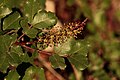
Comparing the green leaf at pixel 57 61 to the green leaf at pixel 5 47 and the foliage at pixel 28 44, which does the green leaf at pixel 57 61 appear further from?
the green leaf at pixel 5 47

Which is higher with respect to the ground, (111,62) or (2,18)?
(2,18)

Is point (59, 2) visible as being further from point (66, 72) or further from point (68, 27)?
point (68, 27)

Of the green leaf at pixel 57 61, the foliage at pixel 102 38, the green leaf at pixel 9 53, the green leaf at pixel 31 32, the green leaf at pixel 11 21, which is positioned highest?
the green leaf at pixel 11 21

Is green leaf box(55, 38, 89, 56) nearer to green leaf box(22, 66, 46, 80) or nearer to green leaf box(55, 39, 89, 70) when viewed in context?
green leaf box(55, 39, 89, 70)

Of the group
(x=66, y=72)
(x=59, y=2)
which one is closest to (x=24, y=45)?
(x=66, y=72)

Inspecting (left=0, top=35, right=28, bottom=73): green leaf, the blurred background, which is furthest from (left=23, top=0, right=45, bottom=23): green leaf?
the blurred background

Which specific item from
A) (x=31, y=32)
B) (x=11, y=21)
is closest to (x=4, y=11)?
(x=11, y=21)

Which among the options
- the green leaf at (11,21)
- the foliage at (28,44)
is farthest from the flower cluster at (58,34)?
the green leaf at (11,21)
